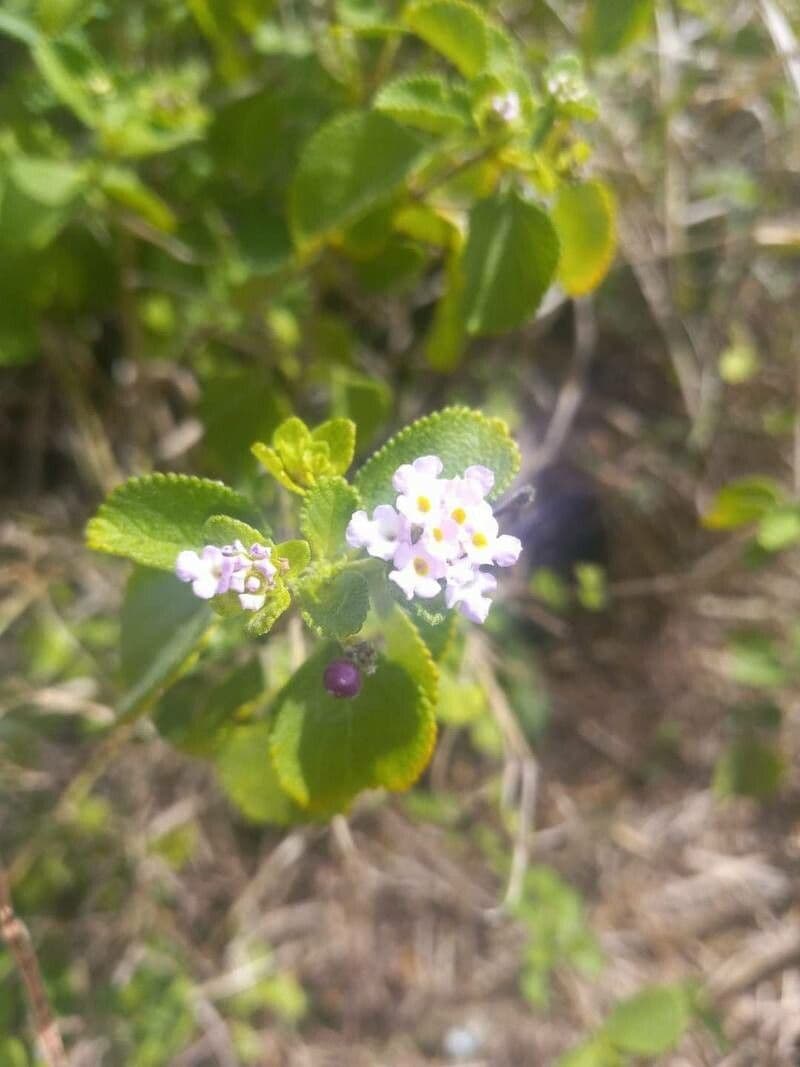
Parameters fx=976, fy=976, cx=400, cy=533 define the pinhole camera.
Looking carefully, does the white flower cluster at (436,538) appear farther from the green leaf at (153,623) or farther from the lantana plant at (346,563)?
the green leaf at (153,623)

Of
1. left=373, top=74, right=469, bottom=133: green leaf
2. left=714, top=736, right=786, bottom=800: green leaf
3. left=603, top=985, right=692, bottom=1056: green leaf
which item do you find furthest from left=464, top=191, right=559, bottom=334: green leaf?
left=603, top=985, right=692, bottom=1056: green leaf

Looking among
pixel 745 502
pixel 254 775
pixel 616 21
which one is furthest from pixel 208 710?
pixel 616 21

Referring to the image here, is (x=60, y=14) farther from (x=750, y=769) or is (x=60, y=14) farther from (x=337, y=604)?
(x=750, y=769)

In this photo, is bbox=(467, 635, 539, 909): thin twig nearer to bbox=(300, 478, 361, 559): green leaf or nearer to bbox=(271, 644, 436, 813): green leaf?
bbox=(271, 644, 436, 813): green leaf

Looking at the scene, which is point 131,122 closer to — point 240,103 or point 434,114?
point 240,103

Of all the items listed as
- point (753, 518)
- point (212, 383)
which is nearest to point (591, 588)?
point (753, 518)

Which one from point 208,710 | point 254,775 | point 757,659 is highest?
point 208,710
